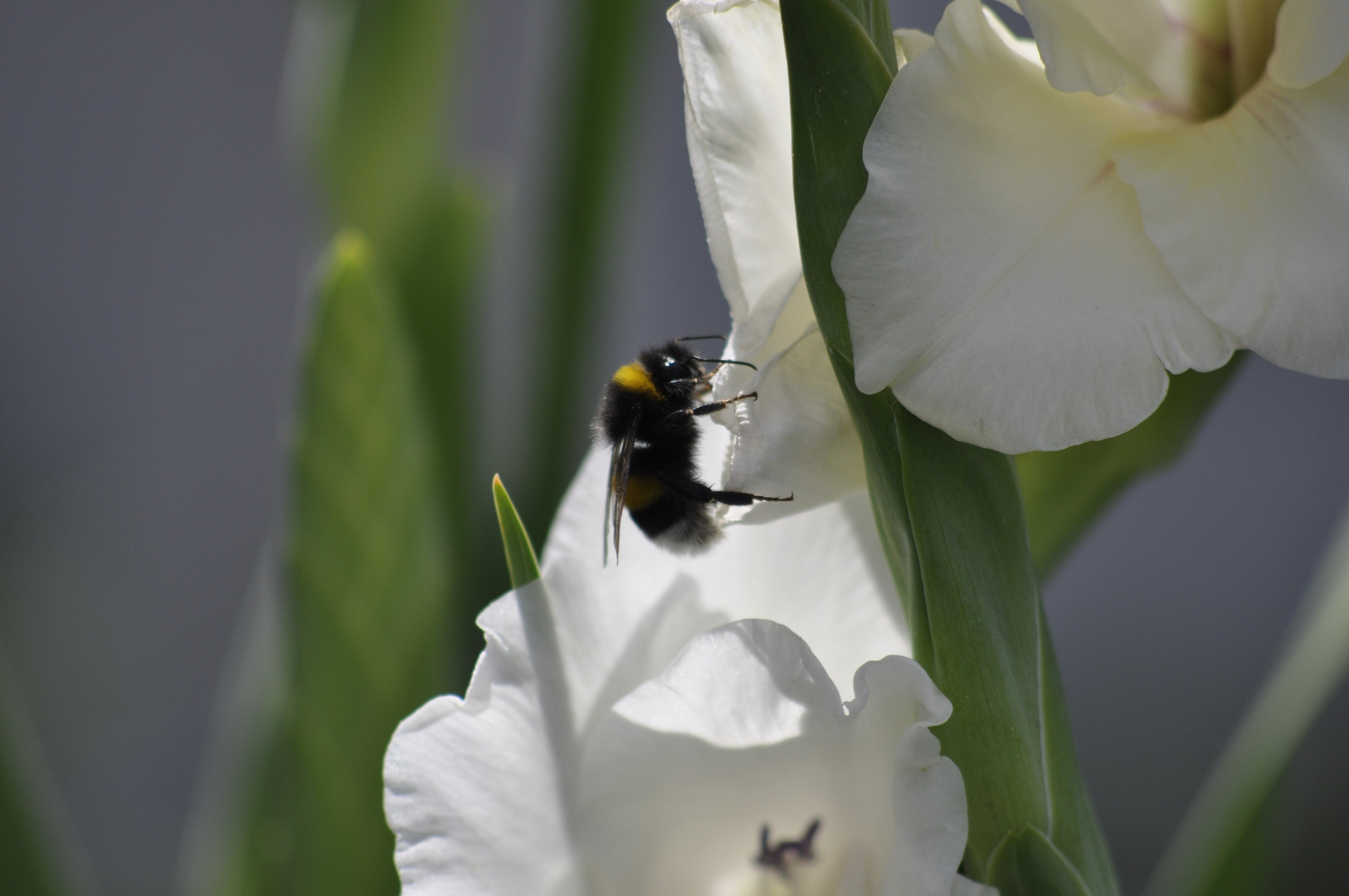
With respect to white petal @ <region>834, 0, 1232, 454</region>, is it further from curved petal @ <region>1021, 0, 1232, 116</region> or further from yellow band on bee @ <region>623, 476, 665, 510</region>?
yellow band on bee @ <region>623, 476, 665, 510</region>

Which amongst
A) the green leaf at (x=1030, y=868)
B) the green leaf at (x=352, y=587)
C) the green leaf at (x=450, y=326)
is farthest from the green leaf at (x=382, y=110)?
the green leaf at (x=1030, y=868)

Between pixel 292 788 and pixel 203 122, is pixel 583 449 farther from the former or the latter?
pixel 203 122

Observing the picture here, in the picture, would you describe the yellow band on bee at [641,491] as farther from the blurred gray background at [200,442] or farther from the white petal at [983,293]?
the blurred gray background at [200,442]

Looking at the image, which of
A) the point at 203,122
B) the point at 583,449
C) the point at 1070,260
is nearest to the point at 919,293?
the point at 1070,260

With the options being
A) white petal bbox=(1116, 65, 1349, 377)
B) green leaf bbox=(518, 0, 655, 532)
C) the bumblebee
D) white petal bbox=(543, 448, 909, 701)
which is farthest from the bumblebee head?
green leaf bbox=(518, 0, 655, 532)

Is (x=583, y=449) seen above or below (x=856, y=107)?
below

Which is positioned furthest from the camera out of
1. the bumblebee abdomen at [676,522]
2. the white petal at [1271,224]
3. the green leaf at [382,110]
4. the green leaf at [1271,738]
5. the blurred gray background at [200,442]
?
the blurred gray background at [200,442]
